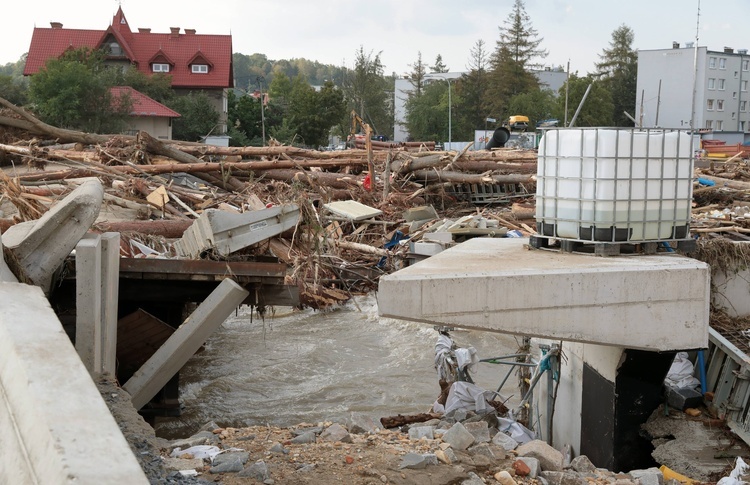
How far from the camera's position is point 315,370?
14789 millimetres

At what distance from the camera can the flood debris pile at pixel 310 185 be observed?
19.1 metres

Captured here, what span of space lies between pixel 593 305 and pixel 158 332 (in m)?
5.03

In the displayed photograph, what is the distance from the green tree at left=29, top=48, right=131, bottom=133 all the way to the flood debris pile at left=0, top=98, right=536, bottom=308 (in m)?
16.2

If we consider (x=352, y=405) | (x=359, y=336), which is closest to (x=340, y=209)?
(x=359, y=336)

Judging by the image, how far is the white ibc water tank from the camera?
8227 mm

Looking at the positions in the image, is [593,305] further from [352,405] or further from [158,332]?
[352,405]

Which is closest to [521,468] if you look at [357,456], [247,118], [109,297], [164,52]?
[357,456]

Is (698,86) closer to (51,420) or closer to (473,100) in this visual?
(473,100)

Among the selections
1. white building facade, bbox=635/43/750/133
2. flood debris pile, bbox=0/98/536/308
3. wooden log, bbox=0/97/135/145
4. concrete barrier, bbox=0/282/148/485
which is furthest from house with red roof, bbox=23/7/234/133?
concrete barrier, bbox=0/282/148/485

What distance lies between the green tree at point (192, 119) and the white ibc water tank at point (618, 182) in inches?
1850

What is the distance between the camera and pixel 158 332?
10.2 m

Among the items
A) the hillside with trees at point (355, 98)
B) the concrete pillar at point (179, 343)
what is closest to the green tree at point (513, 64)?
the hillside with trees at point (355, 98)

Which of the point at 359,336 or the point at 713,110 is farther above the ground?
the point at 713,110

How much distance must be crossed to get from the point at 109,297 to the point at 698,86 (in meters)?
77.6
